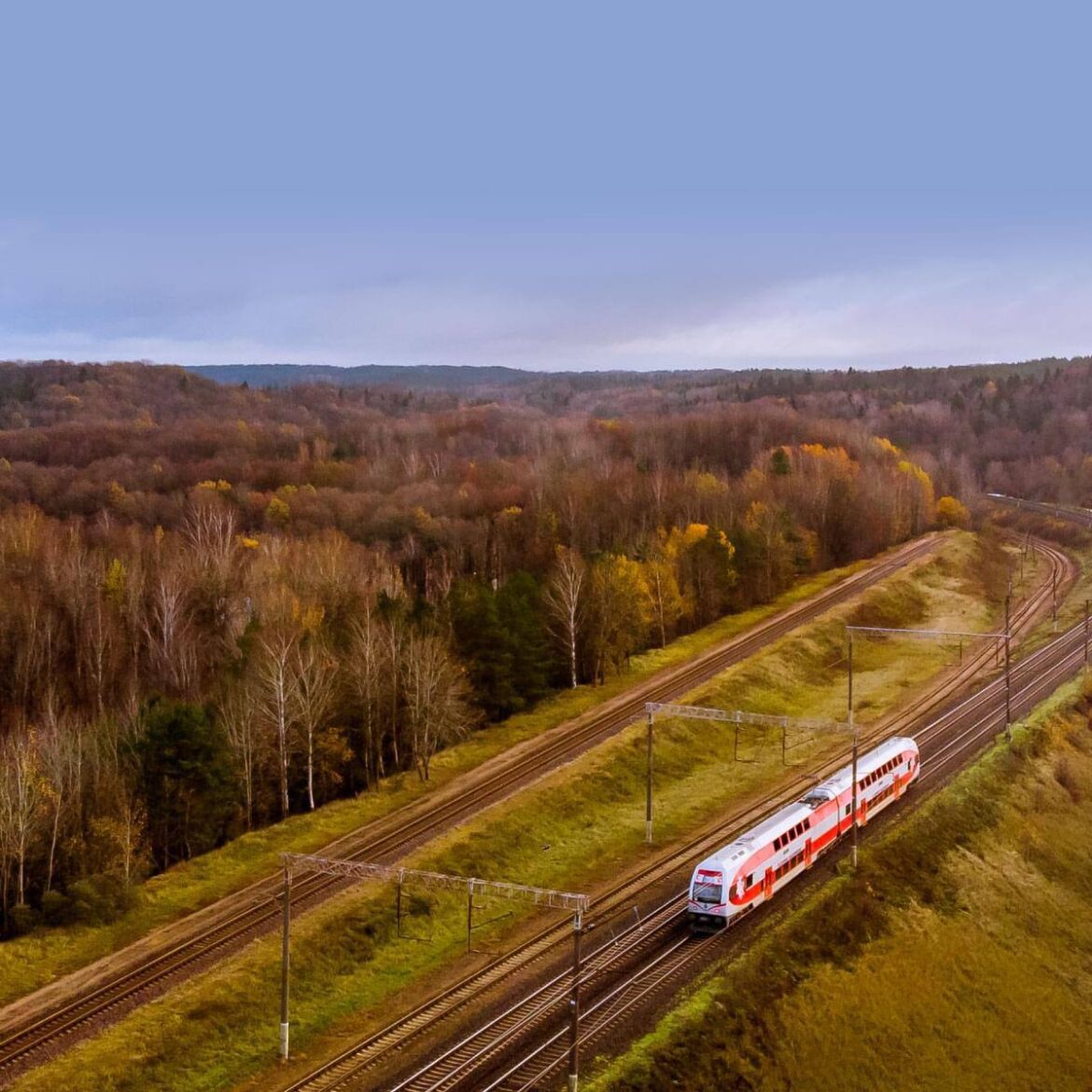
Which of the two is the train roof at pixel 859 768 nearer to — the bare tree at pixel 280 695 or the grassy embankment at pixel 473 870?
the grassy embankment at pixel 473 870

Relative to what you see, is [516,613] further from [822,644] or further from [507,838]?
[822,644]

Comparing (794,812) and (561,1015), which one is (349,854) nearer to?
(561,1015)

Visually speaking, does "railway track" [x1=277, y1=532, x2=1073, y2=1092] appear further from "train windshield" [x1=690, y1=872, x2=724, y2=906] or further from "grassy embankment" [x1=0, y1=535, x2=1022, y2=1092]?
"train windshield" [x1=690, y1=872, x2=724, y2=906]

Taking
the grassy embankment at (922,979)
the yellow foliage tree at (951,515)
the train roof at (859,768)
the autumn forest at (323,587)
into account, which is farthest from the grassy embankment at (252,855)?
the yellow foliage tree at (951,515)

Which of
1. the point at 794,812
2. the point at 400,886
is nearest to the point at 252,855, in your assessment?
the point at 400,886

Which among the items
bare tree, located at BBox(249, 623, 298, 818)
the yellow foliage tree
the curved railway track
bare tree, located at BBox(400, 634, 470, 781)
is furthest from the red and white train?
the yellow foliage tree

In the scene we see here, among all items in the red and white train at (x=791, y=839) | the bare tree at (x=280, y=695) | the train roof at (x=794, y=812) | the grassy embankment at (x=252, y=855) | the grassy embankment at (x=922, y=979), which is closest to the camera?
the grassy embankment at (x=922, y=979)

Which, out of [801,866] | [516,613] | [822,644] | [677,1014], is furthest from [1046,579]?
[677,1014]
